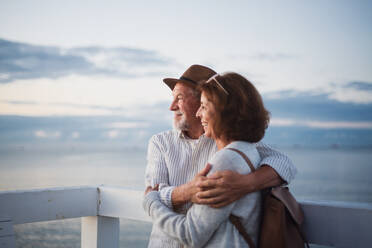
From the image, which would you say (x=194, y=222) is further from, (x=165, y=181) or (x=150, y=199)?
(x=165, y=181)

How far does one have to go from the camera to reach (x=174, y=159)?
2.09m

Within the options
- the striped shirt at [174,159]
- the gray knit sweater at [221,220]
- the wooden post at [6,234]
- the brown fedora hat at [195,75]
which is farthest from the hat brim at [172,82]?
the wooden post at [6,234]

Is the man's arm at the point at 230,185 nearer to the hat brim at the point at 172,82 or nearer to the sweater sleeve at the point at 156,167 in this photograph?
the sweater sleeve at the point at 156,167

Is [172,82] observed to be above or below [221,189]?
above

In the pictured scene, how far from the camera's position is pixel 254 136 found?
5.50 ft

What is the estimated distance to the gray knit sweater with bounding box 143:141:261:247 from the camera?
4.89 feet

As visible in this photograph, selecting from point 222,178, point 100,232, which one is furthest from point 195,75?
point 100,232

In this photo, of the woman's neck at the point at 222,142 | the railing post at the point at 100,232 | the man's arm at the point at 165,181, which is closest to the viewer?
the man's arm at the point at 165,181

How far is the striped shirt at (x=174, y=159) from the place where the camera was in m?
1.91

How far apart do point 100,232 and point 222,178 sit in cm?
134

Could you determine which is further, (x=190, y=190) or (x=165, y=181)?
(x=165, y=181)

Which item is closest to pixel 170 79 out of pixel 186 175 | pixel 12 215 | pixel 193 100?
pixel 193 100

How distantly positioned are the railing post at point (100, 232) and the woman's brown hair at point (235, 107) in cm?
124

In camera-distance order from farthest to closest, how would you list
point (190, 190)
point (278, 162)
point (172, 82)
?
point (172, 82)
point (278, 162)
point (190, 190)
